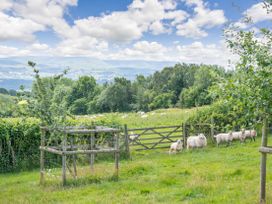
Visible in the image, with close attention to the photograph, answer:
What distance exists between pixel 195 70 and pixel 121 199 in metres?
100

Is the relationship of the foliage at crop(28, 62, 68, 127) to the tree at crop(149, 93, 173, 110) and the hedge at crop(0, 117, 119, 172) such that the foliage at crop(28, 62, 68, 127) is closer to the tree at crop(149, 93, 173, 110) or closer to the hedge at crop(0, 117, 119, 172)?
the hedge at crop(0, 117, 119, 172)

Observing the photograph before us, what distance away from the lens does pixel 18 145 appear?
1898cm

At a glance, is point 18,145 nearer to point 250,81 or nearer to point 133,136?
point 133,136

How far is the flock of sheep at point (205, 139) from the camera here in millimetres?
21422

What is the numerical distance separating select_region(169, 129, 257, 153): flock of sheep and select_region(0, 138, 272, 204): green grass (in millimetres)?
4002

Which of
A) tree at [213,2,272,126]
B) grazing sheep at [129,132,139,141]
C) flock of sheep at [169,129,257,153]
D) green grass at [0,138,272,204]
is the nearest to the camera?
tree at [213,2,272,126]

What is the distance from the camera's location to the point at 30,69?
13.2 m

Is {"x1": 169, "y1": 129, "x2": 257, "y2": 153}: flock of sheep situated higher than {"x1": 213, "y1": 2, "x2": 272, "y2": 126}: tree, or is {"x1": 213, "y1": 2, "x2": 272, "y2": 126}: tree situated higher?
{"x1": 213, "y1": 2, "x2": 272, "y2": 126}: tree

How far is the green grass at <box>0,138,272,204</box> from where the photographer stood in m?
10.0

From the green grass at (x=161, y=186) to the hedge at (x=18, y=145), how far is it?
4.04ft

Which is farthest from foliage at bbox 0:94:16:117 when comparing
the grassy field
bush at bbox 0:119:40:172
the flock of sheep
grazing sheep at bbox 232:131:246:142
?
grazing sheep at bbox 232:131:246:142

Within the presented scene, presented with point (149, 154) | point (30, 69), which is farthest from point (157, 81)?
point (30, 69)

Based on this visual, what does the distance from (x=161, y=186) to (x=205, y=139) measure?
11291 mm

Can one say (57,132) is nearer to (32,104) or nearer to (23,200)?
(32,104)
